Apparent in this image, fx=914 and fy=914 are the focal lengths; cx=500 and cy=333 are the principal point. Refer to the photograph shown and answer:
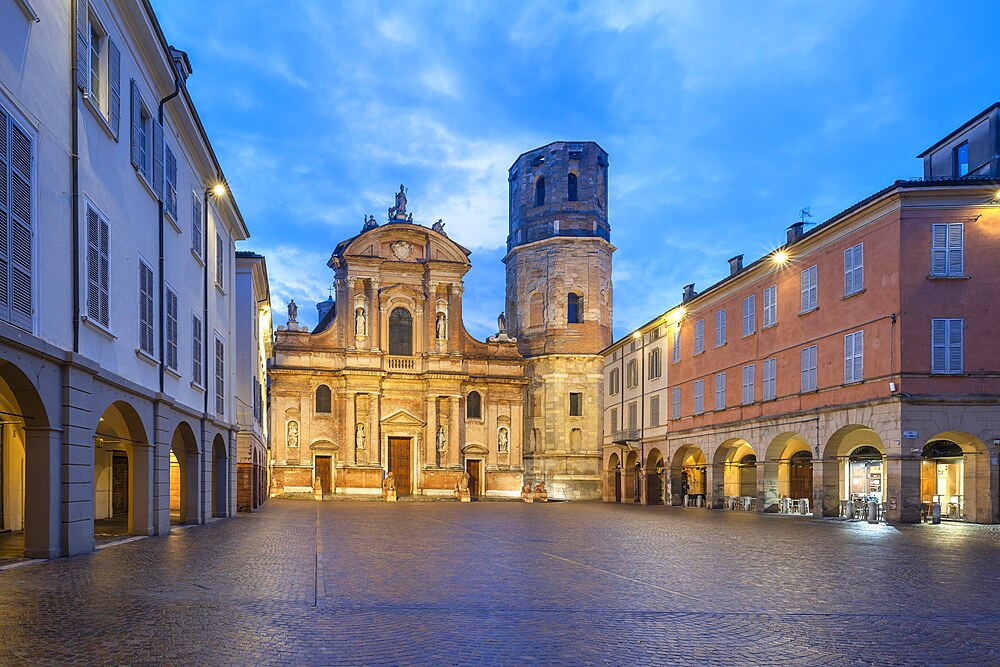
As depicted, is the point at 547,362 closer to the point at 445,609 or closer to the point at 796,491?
the point at 796,491

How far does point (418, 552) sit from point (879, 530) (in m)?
13.2

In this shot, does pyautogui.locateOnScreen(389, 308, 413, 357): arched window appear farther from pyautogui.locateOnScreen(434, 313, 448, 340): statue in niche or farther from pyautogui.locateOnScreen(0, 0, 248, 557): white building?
pyautogui.locateOnScreen(0, 0, 248, 557): white building

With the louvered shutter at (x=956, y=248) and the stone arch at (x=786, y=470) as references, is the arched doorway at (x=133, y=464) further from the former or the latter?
the stone arch at (x=786, y=470)

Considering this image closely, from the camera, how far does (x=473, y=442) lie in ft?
179

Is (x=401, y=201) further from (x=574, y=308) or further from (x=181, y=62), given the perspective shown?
(x=181, y=62)

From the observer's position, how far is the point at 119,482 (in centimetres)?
2862

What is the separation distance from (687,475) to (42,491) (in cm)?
3853

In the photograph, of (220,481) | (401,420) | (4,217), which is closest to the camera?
(4,217)

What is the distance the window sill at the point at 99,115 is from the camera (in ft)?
43.7

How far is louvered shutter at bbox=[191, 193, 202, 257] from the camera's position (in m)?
21.4

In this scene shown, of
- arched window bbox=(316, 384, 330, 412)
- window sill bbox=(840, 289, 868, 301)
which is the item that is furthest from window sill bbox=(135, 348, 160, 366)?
arched window bbox=(316, 384, 330, 412)

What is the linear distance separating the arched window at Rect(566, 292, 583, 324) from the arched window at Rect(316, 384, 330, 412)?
17.2m

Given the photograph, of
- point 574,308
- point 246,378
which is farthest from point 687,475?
point 246,378

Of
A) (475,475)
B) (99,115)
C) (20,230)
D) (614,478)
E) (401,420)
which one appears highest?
(99,115)
